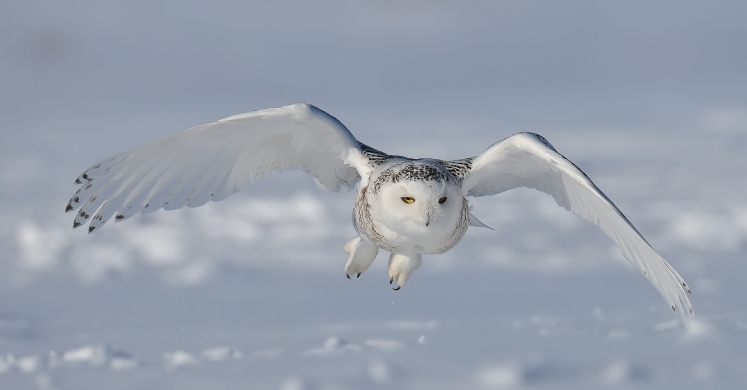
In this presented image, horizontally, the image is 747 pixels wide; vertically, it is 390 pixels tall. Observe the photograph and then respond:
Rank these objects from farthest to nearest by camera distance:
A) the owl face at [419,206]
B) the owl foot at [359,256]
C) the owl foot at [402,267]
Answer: the owl foot at [359,256], the owl foot at [402,267], the owl face at [419,206]

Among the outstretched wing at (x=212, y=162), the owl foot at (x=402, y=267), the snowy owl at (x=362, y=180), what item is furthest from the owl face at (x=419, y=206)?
the owl foot at (x=402, y=267)

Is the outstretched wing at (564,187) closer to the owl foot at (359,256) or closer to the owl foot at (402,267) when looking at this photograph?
the owl foot at (402,267)

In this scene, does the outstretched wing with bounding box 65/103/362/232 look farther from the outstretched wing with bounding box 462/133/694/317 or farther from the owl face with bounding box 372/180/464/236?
the outstretched wing with bounding box 462/133/694/317

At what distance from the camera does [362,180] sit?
302 inches

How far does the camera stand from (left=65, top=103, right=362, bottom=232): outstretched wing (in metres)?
7.53

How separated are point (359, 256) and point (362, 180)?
0.97 metres

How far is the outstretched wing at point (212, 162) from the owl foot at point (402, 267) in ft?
3.14

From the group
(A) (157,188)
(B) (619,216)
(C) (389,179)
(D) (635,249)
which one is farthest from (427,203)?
(A) (157,188)

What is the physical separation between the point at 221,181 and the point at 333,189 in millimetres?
1117

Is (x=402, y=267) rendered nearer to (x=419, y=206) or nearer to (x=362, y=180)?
(x=362, y=180)

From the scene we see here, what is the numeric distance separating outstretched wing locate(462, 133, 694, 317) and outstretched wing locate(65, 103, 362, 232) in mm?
1250

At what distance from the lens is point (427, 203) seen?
657cm

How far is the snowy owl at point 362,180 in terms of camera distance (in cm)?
679

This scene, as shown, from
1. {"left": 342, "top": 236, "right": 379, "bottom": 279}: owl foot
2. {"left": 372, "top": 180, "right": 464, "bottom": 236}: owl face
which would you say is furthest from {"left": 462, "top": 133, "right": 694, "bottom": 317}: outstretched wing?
{"left": 342, "top": 236, "right": 379, "bottom": 279}: owl foot
